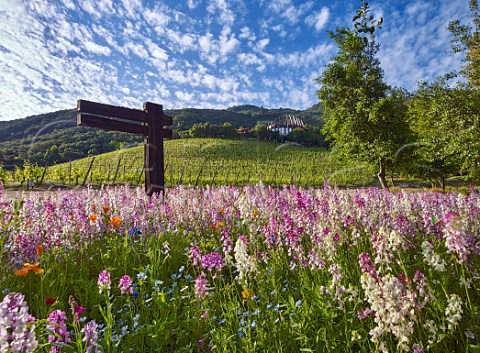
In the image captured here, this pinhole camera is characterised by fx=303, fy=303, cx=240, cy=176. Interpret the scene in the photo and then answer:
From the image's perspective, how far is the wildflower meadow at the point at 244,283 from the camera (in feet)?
7.38

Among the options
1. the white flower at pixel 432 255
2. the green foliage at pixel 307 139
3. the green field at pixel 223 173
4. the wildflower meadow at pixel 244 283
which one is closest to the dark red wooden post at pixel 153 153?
the wildflower meadow at pixel 244 283

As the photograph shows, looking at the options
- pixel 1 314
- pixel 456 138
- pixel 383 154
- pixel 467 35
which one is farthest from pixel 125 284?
pixel 467 35

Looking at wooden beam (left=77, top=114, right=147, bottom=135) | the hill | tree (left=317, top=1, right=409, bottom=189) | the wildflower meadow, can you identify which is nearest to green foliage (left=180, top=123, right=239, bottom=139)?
the hill

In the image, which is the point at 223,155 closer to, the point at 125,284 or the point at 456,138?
the point at 456,138

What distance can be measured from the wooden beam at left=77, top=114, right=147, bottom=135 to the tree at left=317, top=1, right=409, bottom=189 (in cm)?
1553

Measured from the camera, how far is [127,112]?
28.0 ft

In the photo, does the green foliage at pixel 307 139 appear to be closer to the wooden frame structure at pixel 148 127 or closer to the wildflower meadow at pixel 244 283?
the wooden frame structure at pixel 148 127

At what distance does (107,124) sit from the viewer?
8164 millimetres

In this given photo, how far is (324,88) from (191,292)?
2235 centimetres

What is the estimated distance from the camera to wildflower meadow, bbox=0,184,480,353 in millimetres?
2248

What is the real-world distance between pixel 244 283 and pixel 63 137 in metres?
109

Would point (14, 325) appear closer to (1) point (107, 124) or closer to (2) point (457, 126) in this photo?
(1) point (107, 124)

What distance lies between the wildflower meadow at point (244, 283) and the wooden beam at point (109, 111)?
8.45 ft

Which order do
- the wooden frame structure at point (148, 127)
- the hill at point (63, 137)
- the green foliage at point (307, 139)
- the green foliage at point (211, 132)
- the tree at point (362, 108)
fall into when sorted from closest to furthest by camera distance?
the wooden frame structure at point (148, 127) < the tree at point (362, 108) < the hill at point (63, 137) < the green foliage at point (211, 132) < the green foliage at point (307, 139)
